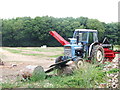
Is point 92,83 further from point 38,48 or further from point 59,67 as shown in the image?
point 38,48

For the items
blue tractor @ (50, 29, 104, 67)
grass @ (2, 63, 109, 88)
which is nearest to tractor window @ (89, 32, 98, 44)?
blue tractor @ (50, 29, 104, 67)

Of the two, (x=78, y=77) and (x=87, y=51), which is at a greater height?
(x=87, y=51)

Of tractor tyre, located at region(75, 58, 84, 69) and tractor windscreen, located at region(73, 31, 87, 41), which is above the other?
tractor windscreen, located at region(73, 31, 87, 41)

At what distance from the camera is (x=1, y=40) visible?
812 inches

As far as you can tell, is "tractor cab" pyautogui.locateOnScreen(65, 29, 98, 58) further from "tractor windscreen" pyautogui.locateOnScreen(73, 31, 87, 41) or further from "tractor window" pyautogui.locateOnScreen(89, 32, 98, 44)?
"tractor window" pyautogui.locateOnScreen(89, 32, 98, 44)

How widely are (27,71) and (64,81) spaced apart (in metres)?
1.29

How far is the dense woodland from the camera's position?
58.3ft

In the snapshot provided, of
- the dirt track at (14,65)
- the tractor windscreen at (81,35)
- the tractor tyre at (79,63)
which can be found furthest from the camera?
the tractor windscreen at (81,35)

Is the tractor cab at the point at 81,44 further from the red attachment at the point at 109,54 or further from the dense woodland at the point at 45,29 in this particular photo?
the dense woodland at the point at 45,29

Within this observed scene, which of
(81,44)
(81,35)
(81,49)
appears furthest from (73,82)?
(81,35)

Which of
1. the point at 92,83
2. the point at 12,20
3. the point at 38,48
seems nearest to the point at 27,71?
the point at 92,83

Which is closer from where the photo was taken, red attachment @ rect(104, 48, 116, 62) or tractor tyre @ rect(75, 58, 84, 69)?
tractor tyre @ rect(75, 58, 84, 69)

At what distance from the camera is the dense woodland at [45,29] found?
17.8 m

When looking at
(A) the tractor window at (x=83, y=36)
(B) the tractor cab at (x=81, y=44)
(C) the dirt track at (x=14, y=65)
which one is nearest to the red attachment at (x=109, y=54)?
(B) the tractor cab at (x=81, y=44)
